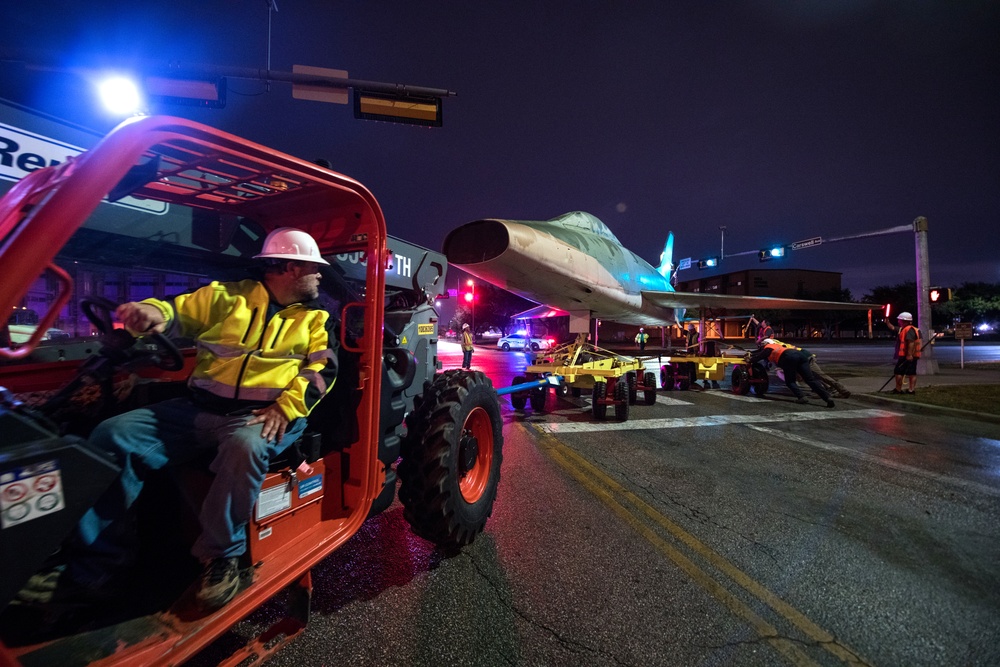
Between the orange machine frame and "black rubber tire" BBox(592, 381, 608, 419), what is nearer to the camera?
the orange machine frame

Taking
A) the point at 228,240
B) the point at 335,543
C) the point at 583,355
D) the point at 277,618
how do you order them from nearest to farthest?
the point at 335,543
the point at 277,618
the point at 228,240
the point at 583,355

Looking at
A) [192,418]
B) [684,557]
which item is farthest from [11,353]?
[684,557]

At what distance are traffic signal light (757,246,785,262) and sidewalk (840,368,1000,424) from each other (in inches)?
469

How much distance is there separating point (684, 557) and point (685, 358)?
9856 millimetres

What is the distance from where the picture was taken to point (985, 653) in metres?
2.32

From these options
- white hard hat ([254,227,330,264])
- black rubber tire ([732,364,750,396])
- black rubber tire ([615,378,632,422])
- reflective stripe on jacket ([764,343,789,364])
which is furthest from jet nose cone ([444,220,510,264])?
black rubber tire ([732,364,750,396])

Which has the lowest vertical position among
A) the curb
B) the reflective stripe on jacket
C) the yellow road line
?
the yellow road line

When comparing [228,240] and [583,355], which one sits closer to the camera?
[228,240]

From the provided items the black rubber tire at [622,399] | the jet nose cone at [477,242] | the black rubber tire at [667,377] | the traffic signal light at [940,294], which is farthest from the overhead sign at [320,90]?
the traffic signal light at [940,294]

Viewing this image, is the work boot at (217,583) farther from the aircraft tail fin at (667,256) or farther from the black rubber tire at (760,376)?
the aircraft tail fin at (667,256)

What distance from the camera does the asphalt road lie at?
7.71 feet

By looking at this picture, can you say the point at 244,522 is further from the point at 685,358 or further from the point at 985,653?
the point at 685,358

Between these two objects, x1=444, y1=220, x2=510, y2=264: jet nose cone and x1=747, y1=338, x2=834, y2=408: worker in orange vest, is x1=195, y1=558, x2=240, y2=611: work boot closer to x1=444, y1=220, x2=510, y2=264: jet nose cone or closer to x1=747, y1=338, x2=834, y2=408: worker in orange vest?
x1=444, y1=220, x2=510, y2=264: jet nose cone

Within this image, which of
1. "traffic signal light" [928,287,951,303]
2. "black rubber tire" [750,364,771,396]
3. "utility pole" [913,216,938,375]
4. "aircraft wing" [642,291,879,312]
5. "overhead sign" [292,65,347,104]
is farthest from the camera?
Answer: "utility pole" [913,216,938,375]
